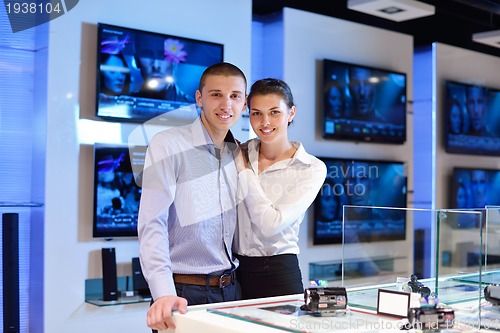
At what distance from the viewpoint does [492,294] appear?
1.84m

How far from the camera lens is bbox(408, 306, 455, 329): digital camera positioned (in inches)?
63.4

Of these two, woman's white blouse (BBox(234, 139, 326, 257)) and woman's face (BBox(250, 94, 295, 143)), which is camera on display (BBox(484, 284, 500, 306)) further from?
woman's face (BBox(250, 94, 295, 143))

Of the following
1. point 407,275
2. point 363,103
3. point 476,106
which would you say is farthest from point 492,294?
point 476,106

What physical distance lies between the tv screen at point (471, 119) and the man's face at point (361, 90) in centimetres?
129

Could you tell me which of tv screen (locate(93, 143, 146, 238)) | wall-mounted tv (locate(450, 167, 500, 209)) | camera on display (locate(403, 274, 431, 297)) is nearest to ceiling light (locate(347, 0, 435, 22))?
wall-mounted tv (locate(450, 167, 500, 209))

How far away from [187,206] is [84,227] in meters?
2.21

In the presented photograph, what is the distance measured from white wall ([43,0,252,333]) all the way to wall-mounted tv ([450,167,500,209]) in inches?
153

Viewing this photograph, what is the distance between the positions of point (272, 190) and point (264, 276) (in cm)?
33

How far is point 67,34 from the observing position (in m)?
4.34

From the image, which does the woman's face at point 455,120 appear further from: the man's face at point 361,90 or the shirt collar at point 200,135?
the shirt collar at point 200,135

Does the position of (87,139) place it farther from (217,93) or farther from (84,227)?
(217,93)

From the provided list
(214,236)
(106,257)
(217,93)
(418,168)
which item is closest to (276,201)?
(214,236)

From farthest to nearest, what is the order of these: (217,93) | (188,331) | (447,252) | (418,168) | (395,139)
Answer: (418,168) < (395,139) < (217,93) < (447,252) < (188,331)

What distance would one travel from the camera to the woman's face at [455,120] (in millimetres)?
7113
